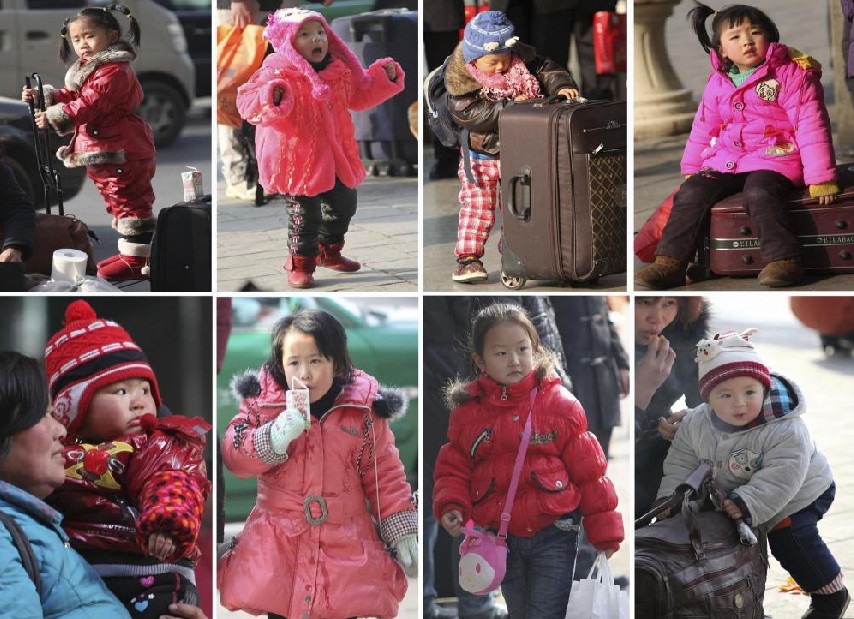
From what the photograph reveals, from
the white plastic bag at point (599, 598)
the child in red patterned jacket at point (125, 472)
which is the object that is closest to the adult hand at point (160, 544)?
the child in red patterned jacket at point (125, 472)

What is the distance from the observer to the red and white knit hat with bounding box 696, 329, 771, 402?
4250mm

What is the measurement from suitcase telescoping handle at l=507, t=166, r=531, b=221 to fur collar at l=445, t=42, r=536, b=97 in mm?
303

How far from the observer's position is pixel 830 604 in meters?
4.25

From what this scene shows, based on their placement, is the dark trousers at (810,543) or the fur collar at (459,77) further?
the fur collar at (459,77)

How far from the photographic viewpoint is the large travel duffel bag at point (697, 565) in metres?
4.20

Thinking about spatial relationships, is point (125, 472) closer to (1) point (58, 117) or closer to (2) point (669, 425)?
(1) point (58, 117)

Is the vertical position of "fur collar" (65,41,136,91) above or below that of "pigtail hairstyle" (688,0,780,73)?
below

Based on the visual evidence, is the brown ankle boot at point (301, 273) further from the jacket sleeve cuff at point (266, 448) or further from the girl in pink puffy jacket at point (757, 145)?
the girl in pink puffy jacket at point (757, 145)

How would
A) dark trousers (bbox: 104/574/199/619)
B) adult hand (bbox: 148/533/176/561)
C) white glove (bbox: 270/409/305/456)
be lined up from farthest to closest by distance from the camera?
white glove (bbox: 270/409/305/456) → dark trousers (bbox: 104/574/199/619) → adult hand (bbox: 148/533/176/561)

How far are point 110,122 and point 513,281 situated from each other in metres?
1.33

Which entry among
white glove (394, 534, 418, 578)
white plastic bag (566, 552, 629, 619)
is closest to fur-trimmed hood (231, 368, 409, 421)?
white glove (394, 534, 418, 578)

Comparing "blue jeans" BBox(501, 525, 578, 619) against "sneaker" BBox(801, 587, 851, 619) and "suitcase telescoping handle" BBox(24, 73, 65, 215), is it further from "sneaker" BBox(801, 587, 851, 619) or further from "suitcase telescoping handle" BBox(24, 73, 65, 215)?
"suitcase telescoping handle" BBox(24, 73, 65, 215)

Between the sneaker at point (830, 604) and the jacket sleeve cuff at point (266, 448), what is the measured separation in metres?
1.64

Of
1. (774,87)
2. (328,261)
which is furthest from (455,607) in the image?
(774,87)
